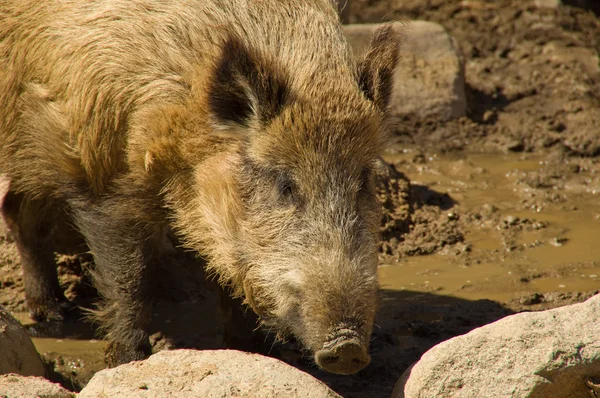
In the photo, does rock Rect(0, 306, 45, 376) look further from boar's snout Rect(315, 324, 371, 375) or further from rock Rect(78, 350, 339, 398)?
boar's snout Rect(315, 324, 371, 375)

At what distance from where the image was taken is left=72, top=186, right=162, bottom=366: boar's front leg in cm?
479

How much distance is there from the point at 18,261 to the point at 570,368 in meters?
4.20

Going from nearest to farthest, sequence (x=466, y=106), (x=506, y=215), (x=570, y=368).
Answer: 1. (x=570, y=368)
2. (x=506, y=215)
3. (x=466, y=106)

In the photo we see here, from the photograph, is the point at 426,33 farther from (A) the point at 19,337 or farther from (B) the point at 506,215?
(A) the point at 19,337

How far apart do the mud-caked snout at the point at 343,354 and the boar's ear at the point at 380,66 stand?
1.44 meters

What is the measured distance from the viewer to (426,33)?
29.6ft

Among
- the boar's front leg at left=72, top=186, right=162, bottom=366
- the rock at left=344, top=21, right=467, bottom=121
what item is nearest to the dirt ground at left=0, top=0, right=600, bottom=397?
the rock at left=344, top=21, right=467, bottom=121

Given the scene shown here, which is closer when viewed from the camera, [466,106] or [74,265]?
[74,265]

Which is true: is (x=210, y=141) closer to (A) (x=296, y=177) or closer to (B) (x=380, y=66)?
(A) (x=296, y=177)

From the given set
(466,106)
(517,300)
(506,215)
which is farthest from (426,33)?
(517,300)

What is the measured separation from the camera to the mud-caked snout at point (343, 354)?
142 inches

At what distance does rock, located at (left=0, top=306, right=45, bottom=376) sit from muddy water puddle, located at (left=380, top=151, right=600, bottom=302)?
2548 mm

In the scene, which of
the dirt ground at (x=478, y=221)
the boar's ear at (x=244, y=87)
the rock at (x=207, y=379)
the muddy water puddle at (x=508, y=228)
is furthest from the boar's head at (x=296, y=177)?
the muddy water puddle at (x=508, y=228)

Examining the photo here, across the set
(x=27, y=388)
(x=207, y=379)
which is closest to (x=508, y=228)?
(x=207, y=379)
